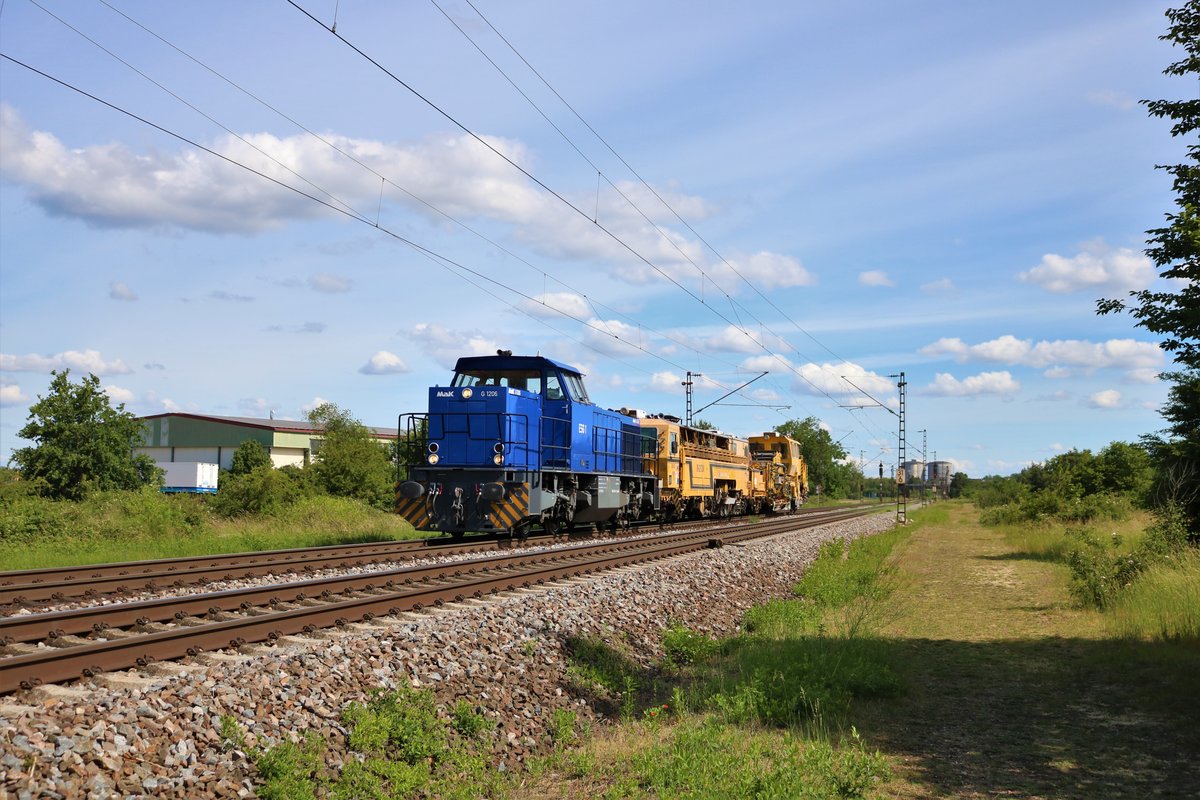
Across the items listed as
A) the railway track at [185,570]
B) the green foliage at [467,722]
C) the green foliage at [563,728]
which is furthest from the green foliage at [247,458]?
the green foliage at [467,722]

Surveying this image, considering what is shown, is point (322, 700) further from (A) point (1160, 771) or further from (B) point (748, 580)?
(B) point (748, 580)

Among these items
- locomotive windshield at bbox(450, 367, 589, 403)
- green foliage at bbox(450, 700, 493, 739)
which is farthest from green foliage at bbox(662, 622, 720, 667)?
locomotive windshield at bbox(450, 367, 589, 403)

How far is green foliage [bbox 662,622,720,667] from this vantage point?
10.7m

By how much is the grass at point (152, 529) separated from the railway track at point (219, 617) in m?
7.17

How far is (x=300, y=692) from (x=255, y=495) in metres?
23.7

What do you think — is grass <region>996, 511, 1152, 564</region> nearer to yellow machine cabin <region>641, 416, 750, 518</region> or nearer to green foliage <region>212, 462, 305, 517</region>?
yellow machine cabin <region>641, 416, 750, 518</region>

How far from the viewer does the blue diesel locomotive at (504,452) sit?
18.5m

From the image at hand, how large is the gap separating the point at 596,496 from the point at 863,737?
1481cm

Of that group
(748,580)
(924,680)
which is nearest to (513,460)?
(748,580)

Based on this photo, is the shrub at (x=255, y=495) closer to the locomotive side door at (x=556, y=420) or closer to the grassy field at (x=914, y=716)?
the locomotive side door at (x=556, y=420)

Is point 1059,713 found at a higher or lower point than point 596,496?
lower

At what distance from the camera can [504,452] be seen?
18531 mm

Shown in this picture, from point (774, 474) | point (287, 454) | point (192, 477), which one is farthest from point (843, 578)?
point (287, 454)

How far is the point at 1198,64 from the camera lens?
9.21 m
